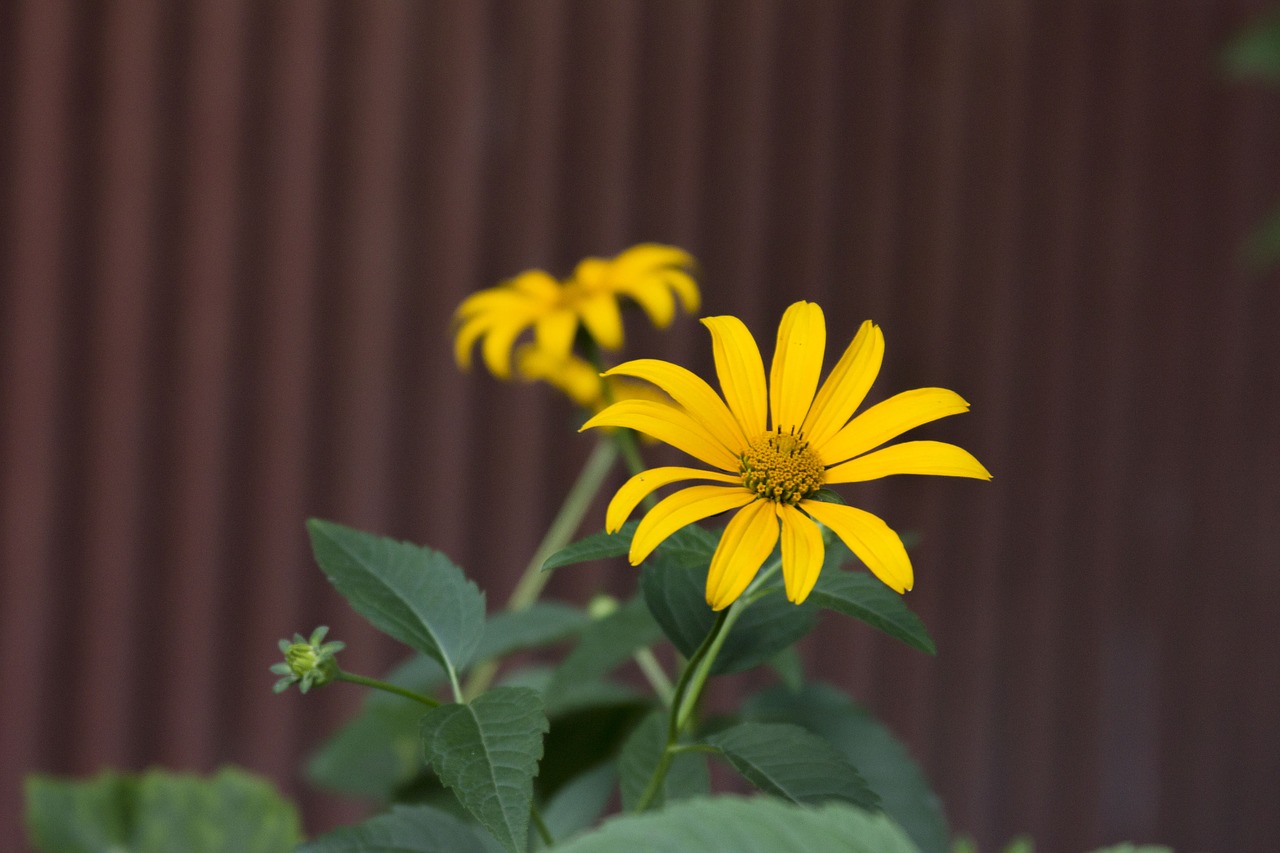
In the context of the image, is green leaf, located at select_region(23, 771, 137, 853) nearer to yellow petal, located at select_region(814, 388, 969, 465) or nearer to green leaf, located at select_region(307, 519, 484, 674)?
green leaf, located at select_region(307, 519, 484, 674)

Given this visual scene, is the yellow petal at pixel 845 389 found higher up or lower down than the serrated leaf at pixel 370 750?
higher up

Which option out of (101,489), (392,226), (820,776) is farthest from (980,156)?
(820,776)

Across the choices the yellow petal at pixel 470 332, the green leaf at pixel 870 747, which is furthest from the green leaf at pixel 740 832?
the yellow petal at pixel 470 332


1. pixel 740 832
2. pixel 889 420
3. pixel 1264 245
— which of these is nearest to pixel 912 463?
pixel 889 420

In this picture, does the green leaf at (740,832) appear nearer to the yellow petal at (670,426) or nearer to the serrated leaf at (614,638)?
the yellow petal at (670,426)

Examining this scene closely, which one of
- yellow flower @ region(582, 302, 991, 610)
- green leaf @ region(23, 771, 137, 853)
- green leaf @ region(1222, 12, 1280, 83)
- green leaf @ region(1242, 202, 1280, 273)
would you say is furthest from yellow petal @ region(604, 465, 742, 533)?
green leaf @ region(1242, 202, 1280, 273)

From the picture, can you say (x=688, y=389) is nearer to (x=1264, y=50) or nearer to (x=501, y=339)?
(x=501, y=339)

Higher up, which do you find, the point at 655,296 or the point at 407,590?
the point at 655,296
